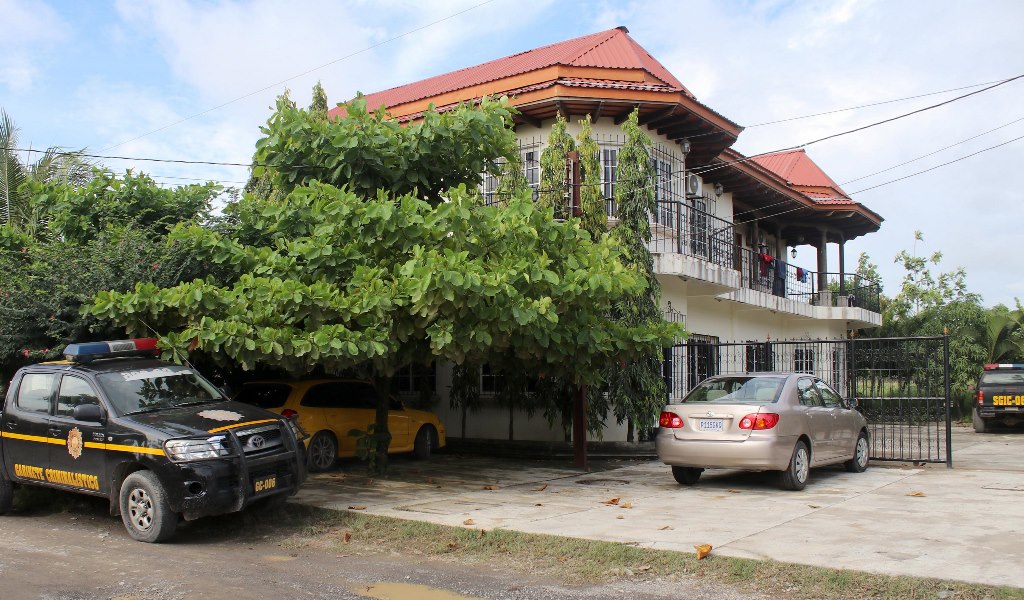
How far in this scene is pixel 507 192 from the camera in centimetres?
1351

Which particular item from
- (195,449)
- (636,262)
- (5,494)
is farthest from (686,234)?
(5,494)

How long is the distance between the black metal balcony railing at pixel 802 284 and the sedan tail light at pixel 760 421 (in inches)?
515

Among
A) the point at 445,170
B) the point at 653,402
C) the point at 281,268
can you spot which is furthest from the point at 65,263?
the point at 653,402

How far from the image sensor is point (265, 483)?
827 centimetres

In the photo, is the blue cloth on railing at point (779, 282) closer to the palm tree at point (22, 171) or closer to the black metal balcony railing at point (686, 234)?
the black metal balcony railing at point (686, 234)

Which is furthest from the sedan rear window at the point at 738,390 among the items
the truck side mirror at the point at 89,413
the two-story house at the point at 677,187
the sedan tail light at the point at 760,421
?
the truck side mirror at the point at 89,413

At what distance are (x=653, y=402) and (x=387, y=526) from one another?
23.7ft

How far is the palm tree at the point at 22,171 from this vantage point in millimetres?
16047

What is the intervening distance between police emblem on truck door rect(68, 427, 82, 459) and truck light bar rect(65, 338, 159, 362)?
85 centimetres

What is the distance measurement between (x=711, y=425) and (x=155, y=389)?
6465 millimetres

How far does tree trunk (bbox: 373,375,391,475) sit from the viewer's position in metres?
12.2

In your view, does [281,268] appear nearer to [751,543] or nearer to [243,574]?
[243,574]

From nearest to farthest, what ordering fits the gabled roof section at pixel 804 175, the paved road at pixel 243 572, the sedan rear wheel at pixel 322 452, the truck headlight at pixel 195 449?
the paved road at pixel 243 572
the truck headlight at pixel 195 449
the sedan rear wheel at pixel 322 452
the gabled roof section at pixel 804 175

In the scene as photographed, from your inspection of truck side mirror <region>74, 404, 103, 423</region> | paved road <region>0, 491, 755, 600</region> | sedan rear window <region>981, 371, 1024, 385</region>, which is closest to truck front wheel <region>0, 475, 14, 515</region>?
paved road <region>0, 491, 755, 600</region>
